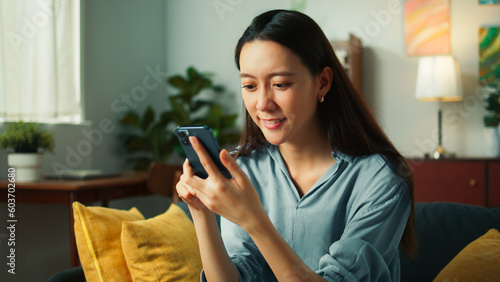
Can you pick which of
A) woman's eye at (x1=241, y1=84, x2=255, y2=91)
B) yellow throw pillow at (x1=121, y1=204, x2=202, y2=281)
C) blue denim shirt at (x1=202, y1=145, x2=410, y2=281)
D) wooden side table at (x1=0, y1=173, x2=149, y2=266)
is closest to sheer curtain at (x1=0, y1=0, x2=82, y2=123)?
wooden side table at (x1=0, y1=173, x2=149, y2=266)

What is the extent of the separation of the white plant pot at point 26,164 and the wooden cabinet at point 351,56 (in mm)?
2398

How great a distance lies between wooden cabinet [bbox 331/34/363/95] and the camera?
4.01 meters

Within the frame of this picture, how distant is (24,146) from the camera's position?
278cm

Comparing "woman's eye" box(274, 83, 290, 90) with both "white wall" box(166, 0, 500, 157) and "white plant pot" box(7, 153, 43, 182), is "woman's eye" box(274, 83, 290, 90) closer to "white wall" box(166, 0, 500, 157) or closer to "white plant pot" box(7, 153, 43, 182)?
"white plant pot" box(7, 153, 43, 182)

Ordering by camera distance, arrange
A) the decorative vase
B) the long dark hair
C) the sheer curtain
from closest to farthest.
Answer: the long dark hair, the sheer curtain, the decorative vase

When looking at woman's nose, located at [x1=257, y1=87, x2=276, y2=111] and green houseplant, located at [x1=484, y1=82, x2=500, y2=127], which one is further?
green houseplant, located at [x1=484, y1=82, x2=500, y2=127]

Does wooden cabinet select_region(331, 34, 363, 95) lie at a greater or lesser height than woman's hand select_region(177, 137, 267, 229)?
greater

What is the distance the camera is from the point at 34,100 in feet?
11.0

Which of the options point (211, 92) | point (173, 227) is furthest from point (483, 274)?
point (211, 92)

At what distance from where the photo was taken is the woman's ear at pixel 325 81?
4.06 feet

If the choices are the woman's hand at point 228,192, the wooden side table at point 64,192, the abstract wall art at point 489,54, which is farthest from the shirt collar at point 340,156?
the abstract wall art at point 489,54

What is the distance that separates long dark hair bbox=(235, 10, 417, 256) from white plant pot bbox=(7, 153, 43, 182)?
6.36ft

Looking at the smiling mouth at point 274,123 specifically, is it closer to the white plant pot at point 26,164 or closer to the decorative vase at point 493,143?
the white plant pot at point 26,164

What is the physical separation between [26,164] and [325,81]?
2135 millimetres
